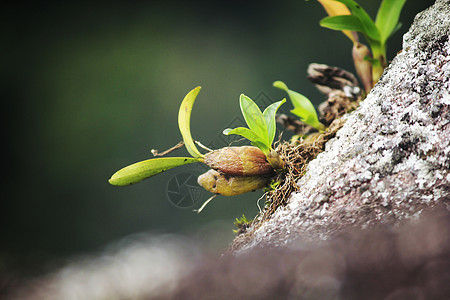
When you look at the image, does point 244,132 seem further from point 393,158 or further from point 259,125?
point 393,158

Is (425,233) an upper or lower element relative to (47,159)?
lower

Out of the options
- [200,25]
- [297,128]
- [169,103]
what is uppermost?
[200,25]

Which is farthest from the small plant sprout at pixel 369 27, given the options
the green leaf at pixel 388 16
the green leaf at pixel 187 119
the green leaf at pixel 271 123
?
the green leaf at pixel 187 119

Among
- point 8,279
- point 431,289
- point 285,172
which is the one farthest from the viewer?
point 285,172

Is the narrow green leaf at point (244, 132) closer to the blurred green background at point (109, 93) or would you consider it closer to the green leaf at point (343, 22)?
the green leaf at point (343, 22)

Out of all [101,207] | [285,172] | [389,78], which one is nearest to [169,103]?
[101,207]

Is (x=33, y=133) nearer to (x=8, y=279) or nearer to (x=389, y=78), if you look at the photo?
(x=8, y=279)

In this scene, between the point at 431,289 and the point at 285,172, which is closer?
the point at 431,289
